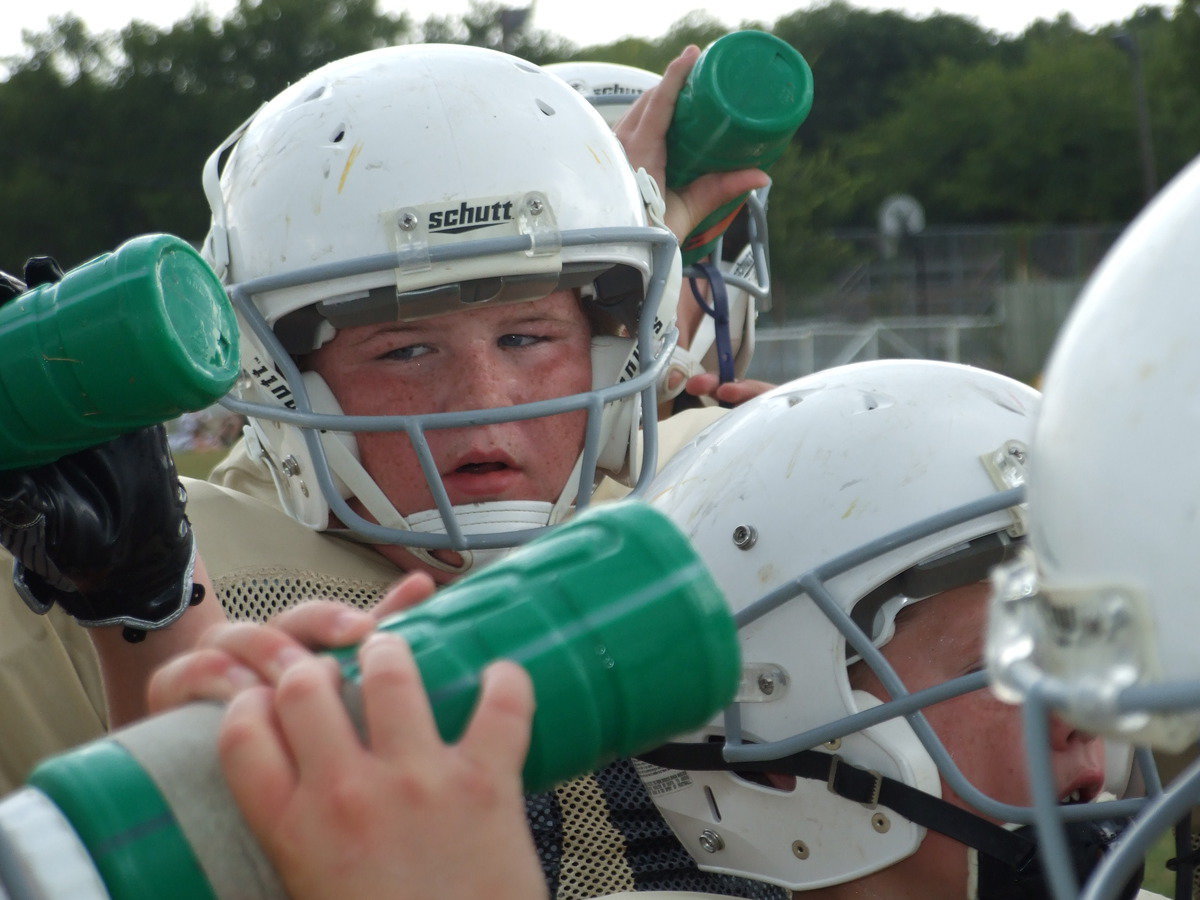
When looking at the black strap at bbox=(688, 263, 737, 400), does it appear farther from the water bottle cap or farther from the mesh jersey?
the mesh jersey

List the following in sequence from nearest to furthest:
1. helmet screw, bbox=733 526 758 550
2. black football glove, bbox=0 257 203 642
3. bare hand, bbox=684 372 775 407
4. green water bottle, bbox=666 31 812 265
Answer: black football glove, bbox=0 257 203 642
helmet screw, bbox=733 526 758 550
green water bottle, bbox=666 31 812 265
bare hand, bbox=684 372 775 407

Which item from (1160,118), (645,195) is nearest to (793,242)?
(1160,118)

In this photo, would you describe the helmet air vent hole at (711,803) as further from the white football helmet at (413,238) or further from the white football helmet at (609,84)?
the white football helmet at (609,84)

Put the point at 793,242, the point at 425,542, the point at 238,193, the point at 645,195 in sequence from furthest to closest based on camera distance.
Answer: the point at 793,242 < the point at 645,195 < the point at 238,193 < the point at 425,542

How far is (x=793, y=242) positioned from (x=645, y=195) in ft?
107

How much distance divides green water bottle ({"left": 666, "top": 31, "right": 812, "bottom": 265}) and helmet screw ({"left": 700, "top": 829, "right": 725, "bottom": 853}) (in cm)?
156

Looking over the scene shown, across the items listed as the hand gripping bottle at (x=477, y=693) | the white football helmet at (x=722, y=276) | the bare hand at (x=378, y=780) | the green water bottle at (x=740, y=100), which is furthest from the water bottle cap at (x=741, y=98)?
the bare hand at (x=378, y=780)

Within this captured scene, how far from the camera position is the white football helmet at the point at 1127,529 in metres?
0.88

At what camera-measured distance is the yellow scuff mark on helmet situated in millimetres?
2320

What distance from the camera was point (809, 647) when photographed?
1.77 metres

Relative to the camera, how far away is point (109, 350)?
143 centimetres

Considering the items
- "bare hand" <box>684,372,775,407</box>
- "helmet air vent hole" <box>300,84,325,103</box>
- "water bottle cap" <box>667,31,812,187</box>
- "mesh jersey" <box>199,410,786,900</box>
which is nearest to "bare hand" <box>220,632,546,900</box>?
"mesh jersey" <box>199,410,786,900</box>

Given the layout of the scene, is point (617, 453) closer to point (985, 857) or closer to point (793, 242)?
point (985, 857)

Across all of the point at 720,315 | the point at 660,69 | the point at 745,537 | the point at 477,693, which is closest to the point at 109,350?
the point at 477,693
